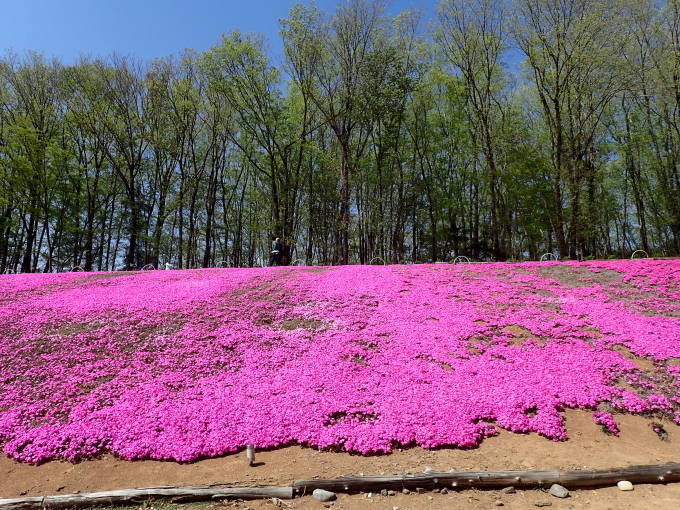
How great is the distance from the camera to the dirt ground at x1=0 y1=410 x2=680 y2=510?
156 inches

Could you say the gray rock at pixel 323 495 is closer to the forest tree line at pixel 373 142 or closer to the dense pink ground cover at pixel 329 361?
the dense pink ground cover at pixel 329 361

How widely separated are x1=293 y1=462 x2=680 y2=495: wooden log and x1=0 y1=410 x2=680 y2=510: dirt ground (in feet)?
0.26

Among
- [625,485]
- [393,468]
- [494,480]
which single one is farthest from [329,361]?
[625,485]

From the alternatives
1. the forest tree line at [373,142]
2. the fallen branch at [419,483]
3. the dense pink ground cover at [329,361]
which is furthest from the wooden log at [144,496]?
the forest tree line at [373,142]

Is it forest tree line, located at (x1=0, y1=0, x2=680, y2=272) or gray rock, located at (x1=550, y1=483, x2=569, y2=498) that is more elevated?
forest tree line, located at (x1=0, y1=0, x2=680, y2=272)

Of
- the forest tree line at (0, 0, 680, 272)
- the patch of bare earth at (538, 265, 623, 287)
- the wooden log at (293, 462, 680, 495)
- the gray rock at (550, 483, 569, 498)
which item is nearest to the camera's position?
the gray rock at (550, 483, 569, 498)

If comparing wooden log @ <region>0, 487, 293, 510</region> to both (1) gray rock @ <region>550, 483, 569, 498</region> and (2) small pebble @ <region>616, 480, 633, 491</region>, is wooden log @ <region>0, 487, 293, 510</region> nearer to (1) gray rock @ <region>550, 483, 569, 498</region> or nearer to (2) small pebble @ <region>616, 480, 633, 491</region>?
(1) gray rock @ <region>550, 483, 569, 498</region>

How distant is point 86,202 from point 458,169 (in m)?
30.4

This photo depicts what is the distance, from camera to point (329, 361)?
7234 mm

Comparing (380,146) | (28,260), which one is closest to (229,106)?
(380,146)

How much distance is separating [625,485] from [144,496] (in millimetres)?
5227

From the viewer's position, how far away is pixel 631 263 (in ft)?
41.7

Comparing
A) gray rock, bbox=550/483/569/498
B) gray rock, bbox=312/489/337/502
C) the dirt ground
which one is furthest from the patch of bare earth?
gray rock, bbox=312/489/337/502

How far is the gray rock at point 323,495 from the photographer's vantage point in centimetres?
403
